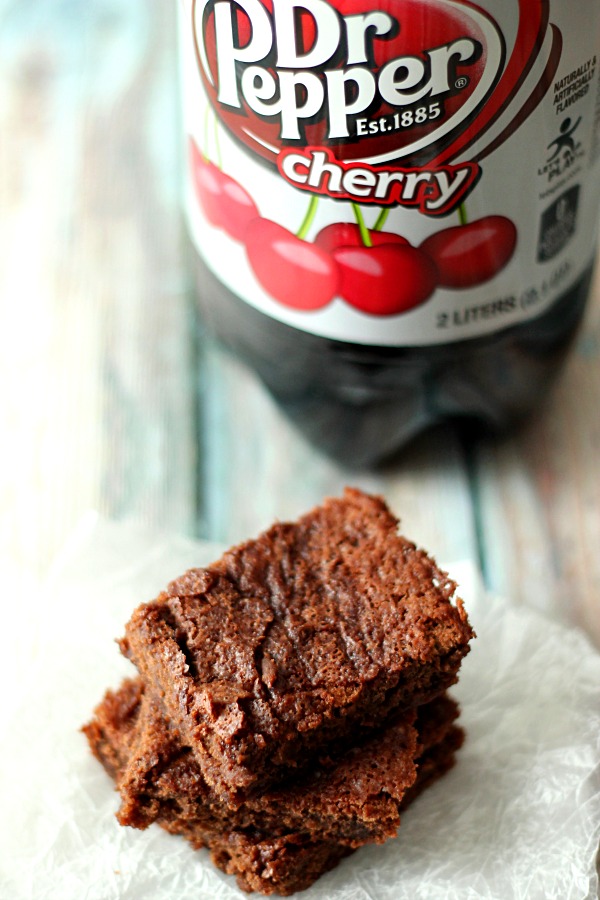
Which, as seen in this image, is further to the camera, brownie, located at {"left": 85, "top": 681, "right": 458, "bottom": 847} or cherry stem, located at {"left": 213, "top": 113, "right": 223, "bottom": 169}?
cherry stem, located at {"left": 213, "top": 113, "right": 223, "bottom": 169}

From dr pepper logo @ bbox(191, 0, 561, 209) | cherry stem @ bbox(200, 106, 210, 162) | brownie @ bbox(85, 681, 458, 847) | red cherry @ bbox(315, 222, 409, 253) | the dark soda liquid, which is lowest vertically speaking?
brownie @ bbox(85, 681, 458, 847)

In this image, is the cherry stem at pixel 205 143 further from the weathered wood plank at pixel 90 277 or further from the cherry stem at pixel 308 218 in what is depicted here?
the weathered wood plank at pixel 90 277

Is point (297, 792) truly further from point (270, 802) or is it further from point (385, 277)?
point (385, 277)

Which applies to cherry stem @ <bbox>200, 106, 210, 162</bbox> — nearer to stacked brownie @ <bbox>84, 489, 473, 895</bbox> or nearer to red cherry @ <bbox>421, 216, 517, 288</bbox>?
red cherry @ <bbox>421, 216, 517, 288</bbox>

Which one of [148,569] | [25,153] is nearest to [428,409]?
[148,569]

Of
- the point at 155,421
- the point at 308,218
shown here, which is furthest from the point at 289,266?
the point at 155,421

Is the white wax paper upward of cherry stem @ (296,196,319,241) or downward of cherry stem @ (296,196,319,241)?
downward

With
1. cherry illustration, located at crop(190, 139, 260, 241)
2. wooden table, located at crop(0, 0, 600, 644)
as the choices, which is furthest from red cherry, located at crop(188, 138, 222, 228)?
wooden table, located at crop(0, 0, 600, 644)

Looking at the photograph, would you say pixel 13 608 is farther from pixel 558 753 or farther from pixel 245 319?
pixel 558 753
